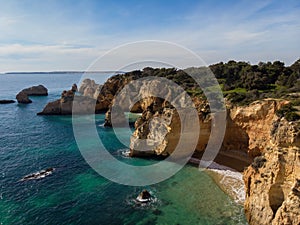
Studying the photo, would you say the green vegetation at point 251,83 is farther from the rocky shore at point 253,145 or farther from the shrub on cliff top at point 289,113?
the rocky shore at point 253,145

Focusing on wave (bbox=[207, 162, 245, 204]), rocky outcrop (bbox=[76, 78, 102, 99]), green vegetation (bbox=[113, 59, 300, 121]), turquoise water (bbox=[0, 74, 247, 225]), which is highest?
green vegetation (bbox=[113, 59, 300, 121])

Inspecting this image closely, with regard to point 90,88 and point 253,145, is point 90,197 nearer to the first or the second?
point 253,145

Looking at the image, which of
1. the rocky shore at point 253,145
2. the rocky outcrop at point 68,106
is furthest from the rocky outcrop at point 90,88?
the rocky shore at point 253,145

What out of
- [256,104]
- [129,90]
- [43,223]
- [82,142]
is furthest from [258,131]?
[129,90]

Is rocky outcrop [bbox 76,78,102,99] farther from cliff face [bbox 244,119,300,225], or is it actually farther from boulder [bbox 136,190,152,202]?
cliff face [bbox 244,119,300,225]

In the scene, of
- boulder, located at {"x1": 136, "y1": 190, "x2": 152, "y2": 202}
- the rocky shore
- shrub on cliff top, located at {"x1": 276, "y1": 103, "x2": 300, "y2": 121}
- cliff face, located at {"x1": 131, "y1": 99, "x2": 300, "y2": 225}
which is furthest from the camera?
boulder, located at {"x1": 136, "y1": 190, "x2": 152, "y2": 202}

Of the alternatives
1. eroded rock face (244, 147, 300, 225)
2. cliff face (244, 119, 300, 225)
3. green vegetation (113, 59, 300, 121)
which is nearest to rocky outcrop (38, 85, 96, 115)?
green vegetation (113, 59, 300, 121)

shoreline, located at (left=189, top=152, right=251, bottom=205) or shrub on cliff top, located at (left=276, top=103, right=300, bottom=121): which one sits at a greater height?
shrub on cliff top, located at (left=276, top=103, right=300, bottom=121)

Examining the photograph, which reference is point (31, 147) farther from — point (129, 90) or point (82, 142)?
point (129, 90)
